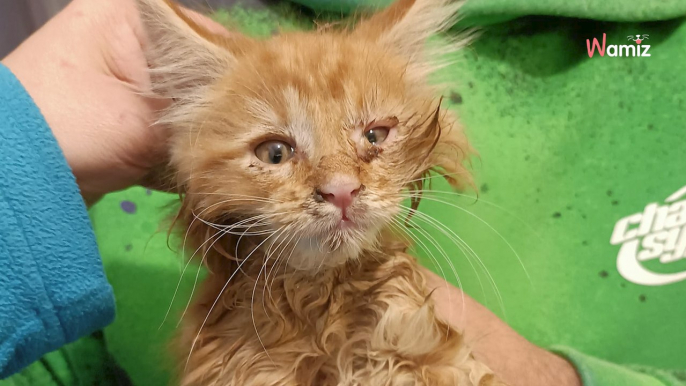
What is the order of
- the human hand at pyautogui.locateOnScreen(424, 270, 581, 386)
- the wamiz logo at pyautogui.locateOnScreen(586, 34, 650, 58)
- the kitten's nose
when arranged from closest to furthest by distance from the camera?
1. the kitten's nose
2. the human hand at pyautogui.locateOnScreen(424, 270, 581, 386)
3. the wamiz logo at pyautogui.locateOnScreen(586, 34, 650, 58)

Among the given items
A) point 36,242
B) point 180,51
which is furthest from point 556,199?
point 36,242

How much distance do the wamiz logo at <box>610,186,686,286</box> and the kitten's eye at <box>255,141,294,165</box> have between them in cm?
93

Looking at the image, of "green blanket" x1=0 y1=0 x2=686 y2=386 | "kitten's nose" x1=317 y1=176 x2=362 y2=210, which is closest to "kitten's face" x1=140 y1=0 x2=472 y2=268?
"kitten's nose" x1=317 y1=176 x2=362 y2=210

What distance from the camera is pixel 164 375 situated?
0.97m

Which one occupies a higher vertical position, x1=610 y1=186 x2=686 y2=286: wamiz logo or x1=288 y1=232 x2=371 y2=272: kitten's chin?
x1=288 y1=232 x2=371 y2=272: kitten's chin

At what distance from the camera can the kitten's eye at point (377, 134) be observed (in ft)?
2.28

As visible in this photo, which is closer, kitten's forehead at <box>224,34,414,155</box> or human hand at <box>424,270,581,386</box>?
kitten's forehead at <box>224,34,414,155</box>

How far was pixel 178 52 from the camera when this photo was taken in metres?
0.72

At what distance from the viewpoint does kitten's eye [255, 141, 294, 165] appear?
2.23 ft

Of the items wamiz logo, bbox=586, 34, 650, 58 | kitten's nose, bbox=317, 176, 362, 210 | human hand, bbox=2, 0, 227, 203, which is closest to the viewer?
kitten's nose, bbox=317, 176, 362, 210

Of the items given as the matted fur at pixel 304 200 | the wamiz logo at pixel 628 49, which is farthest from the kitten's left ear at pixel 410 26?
the wamiz logo at pixel 628 49

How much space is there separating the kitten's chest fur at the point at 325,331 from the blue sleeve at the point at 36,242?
0.17 meters

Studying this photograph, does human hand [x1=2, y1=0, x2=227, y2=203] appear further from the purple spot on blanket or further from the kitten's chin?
the purple spot on blanket

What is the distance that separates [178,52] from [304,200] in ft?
0.98
